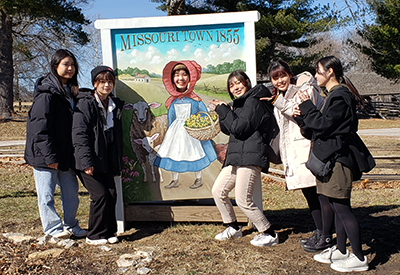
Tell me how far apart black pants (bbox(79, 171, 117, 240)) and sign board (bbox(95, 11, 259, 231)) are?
1.28 ft

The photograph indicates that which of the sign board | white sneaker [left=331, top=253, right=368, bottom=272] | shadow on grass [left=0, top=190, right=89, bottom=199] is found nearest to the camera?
white sneaker [left=331, top=253, right=368, bottom=272]

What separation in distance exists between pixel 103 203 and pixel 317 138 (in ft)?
7.55

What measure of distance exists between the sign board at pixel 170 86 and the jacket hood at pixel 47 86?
0.73 m

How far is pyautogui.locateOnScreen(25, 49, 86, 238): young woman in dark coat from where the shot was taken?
394 cm

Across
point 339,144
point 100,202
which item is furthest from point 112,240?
point 339,144

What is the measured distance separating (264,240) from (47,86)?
2.74m

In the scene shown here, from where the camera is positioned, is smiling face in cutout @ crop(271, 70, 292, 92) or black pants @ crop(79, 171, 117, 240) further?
black pants @ crop(79, 171, 117, 240)

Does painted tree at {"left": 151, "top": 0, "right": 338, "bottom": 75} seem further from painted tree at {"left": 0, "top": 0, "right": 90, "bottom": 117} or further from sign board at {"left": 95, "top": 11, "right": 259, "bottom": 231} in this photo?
sign board at {"left": 95, "top": 11, "right": 259, "bottom": 231}

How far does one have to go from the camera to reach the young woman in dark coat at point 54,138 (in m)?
3.94

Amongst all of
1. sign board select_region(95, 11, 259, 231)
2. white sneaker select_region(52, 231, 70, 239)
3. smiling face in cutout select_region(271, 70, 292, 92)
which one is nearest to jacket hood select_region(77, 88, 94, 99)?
sign board select_region(95, 11, 259, 231)

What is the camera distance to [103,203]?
4.23 m

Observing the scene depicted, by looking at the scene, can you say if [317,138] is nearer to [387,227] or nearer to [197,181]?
[197,181]

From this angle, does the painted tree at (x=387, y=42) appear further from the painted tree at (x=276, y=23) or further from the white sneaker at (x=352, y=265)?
the white sneaker at (x=352, y=265)

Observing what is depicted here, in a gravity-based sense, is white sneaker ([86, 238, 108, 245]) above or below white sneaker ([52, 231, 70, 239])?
below
